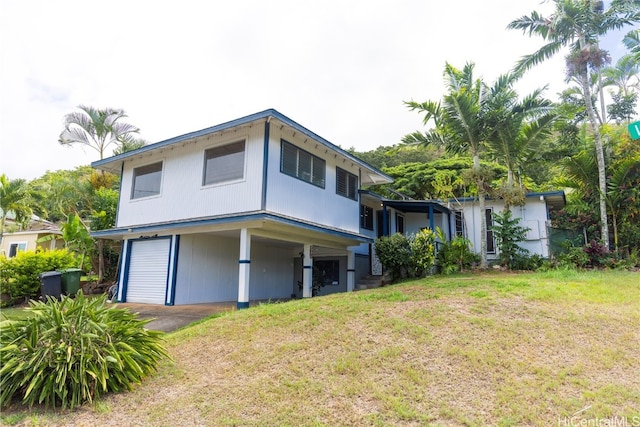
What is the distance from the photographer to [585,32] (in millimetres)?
13680

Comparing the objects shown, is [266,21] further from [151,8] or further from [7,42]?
[7,42]

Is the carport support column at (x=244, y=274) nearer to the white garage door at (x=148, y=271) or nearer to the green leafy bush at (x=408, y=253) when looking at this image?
the white garage door at (x=148, y=271)

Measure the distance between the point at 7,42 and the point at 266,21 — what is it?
6.07 meters

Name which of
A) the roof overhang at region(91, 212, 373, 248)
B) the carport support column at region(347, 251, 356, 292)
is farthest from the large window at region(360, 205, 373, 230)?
the roof overhang at region(91, 212, 373, 248)

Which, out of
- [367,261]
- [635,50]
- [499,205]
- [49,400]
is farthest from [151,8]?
[635,50]

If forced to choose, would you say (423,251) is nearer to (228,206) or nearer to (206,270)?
(228,206)

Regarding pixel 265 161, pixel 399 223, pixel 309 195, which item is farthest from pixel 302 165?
pixel 399 223

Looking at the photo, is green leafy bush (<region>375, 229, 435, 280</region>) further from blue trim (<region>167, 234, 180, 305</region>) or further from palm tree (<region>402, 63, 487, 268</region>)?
blue trim (<region>167, 234, 180, 305</region>)

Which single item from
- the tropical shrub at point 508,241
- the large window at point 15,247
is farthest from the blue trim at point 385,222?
the large window at point 15,247

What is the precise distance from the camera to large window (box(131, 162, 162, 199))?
11930 mm

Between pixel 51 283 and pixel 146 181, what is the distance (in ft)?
14.0

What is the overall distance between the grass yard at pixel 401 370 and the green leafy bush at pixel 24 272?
8.70 meters

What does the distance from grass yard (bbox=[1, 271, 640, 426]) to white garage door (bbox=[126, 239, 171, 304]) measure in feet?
17.3

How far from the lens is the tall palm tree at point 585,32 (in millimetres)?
13055
